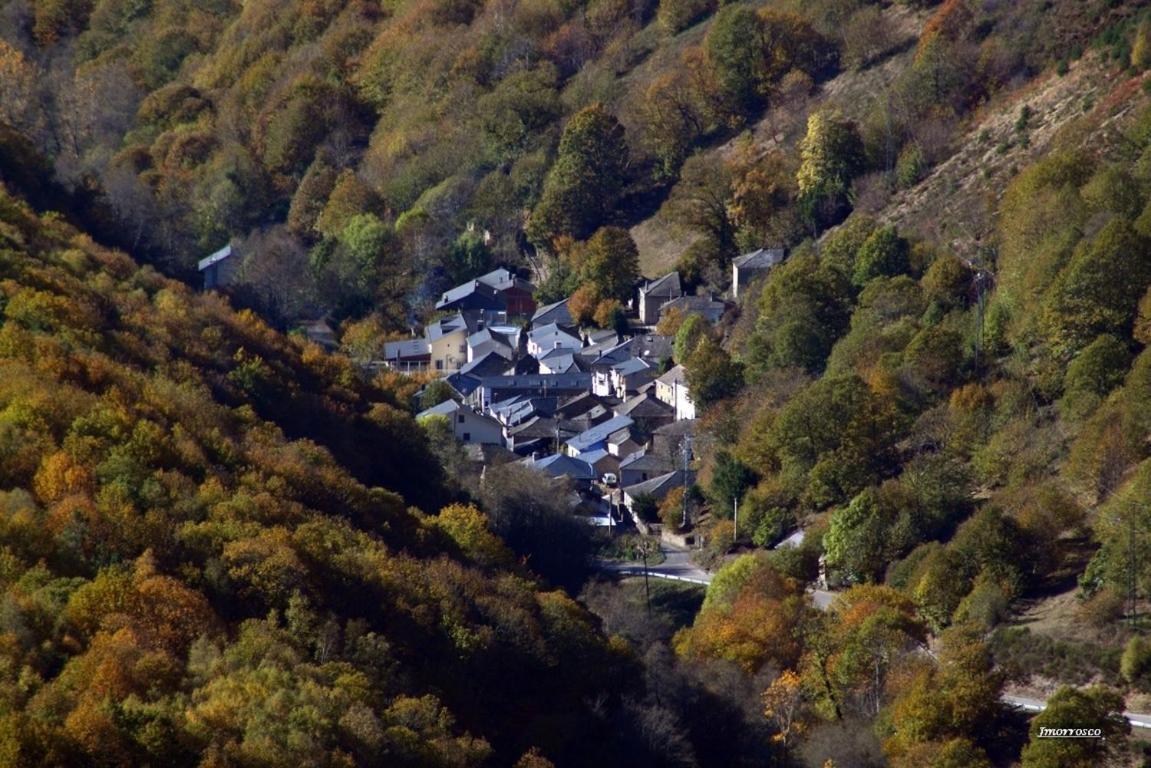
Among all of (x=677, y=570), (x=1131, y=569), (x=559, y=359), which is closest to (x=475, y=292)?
(x=559, y=359)

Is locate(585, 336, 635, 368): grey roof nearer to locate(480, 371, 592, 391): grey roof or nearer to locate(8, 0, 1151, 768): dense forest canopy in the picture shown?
locate(480, 371, 592, 391): grey roof

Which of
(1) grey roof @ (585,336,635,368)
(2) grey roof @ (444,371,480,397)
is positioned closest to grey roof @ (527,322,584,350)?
(1) grey roof @ (585,336,635,368)

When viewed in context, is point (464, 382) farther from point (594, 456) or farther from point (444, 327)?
point (594, 456)

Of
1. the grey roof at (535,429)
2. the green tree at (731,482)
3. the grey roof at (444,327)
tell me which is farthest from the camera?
the grey roof at (444,327)

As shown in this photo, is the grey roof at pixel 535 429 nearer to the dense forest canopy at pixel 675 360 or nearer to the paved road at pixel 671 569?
the dense forest canopy at pixel 675 360

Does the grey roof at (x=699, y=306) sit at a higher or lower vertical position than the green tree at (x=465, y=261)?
higher

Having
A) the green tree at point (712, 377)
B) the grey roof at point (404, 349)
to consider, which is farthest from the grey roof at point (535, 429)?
the grey roof at point (404, 349)
